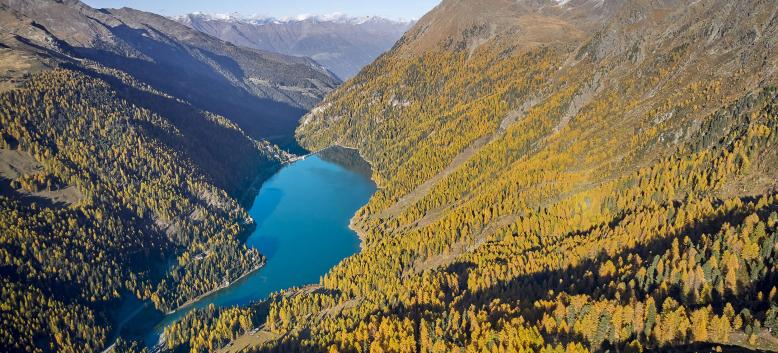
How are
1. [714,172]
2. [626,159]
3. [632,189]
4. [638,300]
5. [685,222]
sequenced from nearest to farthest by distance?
[638,300] → [685,222] → [714,172] → [632,189] → [626,159]

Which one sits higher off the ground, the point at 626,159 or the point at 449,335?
the point at 626,159

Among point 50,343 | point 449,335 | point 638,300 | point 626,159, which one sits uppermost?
point 626,159

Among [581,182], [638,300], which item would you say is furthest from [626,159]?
[638,300]

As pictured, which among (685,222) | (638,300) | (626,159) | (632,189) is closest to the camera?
(638,300)

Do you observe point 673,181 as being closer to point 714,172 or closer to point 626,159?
point 714,172

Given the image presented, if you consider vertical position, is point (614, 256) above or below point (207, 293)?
above

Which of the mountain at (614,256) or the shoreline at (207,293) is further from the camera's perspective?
the shoreline at (207,293)

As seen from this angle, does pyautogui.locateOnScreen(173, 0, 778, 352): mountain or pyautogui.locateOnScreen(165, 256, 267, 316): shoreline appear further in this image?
pyautogui.locateOnScreen(165, 256, 267, 316): shoreline

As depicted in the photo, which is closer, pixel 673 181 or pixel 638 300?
pixel 638 300

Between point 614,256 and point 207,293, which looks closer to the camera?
point 614,256

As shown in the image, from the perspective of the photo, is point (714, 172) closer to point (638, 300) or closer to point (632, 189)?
point (632, 189)
